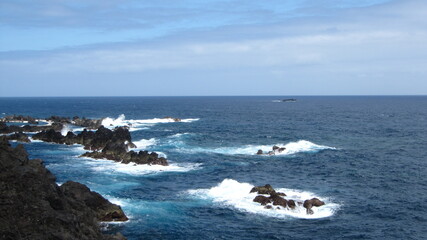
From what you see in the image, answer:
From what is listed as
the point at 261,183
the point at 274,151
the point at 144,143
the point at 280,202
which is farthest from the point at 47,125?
the point at 280,202

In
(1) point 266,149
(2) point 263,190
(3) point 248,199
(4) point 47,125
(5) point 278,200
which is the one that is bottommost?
(3) point 248,199

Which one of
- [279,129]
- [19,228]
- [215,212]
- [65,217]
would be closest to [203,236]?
[215,212]

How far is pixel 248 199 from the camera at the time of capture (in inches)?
1823

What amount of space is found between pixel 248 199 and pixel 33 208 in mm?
24945

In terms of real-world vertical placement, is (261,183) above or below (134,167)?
below

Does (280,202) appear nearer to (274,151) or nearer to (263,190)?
(263,190)

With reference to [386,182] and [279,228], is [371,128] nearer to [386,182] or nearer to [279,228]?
[386,182]

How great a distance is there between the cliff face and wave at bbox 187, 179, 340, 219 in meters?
16.2

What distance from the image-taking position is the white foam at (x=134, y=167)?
2370 inches

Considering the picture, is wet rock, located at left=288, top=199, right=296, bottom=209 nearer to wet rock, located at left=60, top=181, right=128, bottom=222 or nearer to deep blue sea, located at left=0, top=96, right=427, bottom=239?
deep blue sea, located at left=0, top=96, right=427, bottom=239

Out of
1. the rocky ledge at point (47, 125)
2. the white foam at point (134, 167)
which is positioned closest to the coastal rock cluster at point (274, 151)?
the white foam at point (134, 167)

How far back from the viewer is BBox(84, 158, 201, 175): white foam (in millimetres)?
60188

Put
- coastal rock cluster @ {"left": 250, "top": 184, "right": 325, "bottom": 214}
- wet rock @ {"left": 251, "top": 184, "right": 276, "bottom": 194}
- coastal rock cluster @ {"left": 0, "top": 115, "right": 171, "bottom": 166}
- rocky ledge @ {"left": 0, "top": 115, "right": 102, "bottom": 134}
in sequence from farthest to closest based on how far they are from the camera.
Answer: rocky ledge @ {"left": 0, "top": 115, "right": 102, "bottom": 134}, coastal rock cluster @ {"left": 0, "top": 115, "right": 171, "bottom": 166}, wet rock @ {"left": 251, "top": 184, "right": 276, "bottom": 194}, coastal rock cluster @ {"left": 250, "top": 184, "right": 325, "bottom": 214}

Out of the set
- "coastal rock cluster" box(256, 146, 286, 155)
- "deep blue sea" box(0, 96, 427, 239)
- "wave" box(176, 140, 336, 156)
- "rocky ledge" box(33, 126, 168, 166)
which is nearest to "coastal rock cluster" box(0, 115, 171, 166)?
"rocky ledge" box(33, 126, 168, 166)
